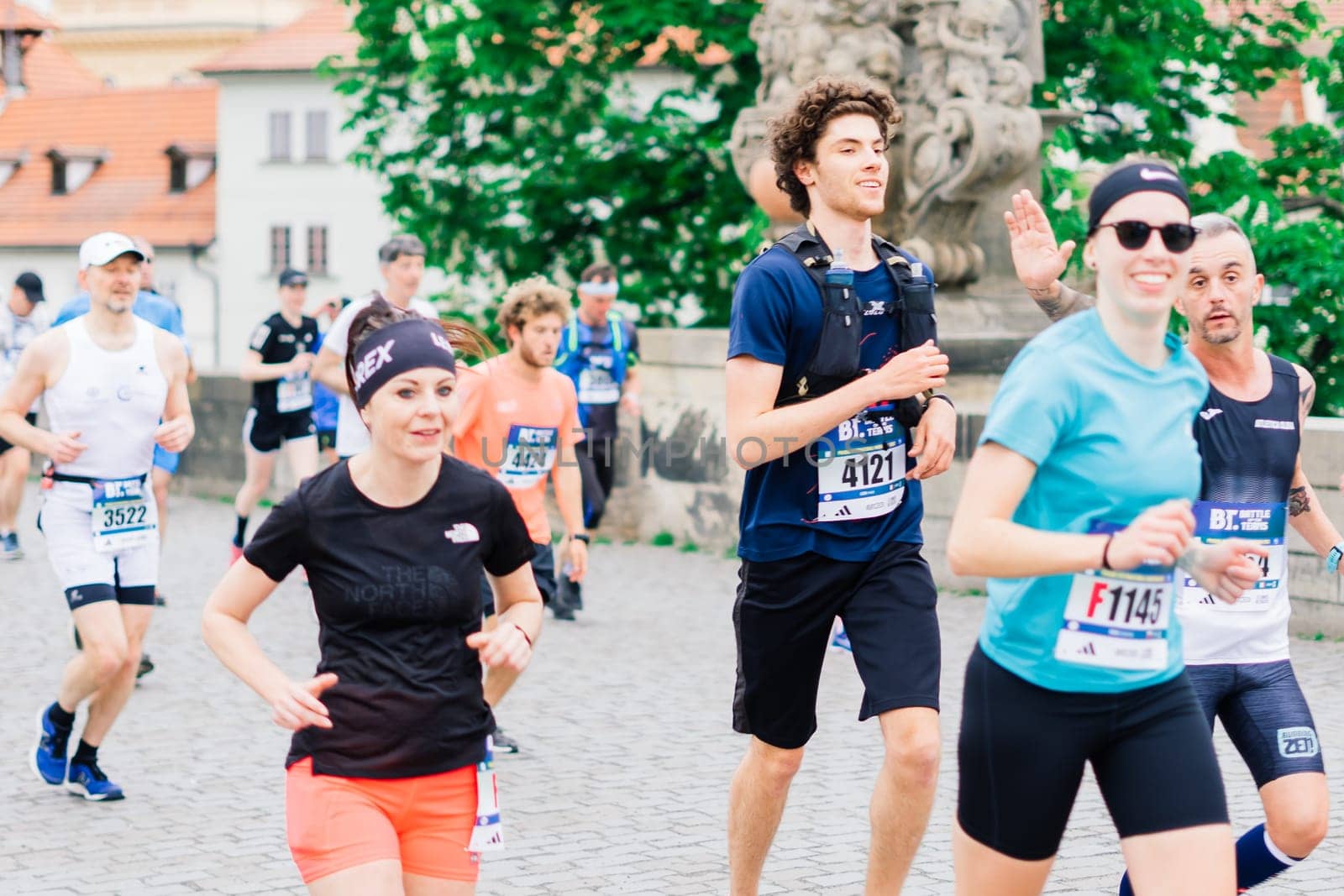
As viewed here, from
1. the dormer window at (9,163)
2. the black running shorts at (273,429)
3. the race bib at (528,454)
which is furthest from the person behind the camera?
the dormer window at (9,163)

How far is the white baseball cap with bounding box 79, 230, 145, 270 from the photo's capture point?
24.8ft

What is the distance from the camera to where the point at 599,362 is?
46.8ft

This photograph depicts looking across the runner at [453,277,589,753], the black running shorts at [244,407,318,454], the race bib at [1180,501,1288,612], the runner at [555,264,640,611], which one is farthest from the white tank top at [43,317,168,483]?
the black running shorts at [244,407,318,454]

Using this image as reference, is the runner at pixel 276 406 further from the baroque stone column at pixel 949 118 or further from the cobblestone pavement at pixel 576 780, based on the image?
the baroque stone column at pixel 949 118

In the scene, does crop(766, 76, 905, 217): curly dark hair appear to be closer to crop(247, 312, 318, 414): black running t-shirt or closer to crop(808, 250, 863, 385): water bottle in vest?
crop(808, 250, 863, 385): water bottle in vest

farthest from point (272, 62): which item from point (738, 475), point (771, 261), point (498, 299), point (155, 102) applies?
point (771, 261)

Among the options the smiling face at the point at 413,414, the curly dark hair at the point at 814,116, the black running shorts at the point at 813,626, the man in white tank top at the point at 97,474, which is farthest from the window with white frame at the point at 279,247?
the smiling face at the point at 413,414

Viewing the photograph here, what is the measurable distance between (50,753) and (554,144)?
14995 millimetres

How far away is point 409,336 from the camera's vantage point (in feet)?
14.0

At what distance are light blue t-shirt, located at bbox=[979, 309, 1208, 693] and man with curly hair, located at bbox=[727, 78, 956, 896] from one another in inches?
45.4

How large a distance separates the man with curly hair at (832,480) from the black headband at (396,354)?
1086 millimetres

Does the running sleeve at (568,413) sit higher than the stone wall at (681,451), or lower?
higher

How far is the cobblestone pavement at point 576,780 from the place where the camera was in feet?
20.9

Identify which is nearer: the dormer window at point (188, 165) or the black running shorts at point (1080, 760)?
the black running shorts at point (1080, 760)
